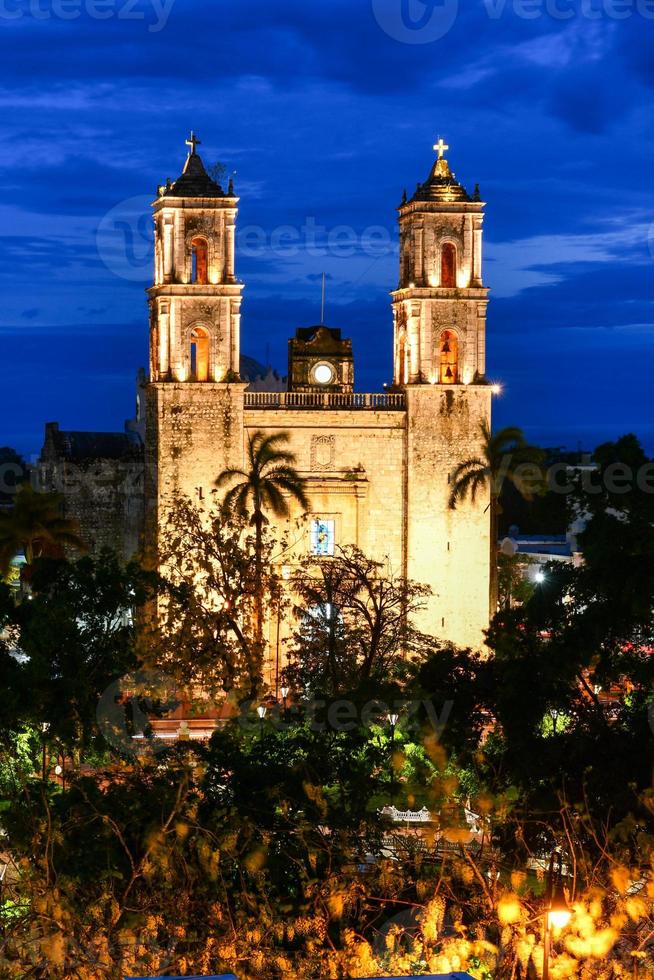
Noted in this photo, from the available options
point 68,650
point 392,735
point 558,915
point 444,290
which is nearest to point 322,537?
point 444,290

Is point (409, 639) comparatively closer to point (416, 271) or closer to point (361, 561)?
point (361, 561)

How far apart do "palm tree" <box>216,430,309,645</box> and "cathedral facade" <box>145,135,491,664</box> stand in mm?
341

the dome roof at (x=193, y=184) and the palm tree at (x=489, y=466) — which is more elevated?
the dome roof at (x=193, y=184)

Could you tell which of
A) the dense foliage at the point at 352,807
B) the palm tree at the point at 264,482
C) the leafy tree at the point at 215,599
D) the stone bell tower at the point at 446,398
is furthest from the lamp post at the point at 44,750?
the stone bell tower at the point at 446,398

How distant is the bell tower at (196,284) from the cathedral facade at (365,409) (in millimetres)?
38

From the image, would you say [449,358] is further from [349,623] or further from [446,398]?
[349,623]

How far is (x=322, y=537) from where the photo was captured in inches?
2036

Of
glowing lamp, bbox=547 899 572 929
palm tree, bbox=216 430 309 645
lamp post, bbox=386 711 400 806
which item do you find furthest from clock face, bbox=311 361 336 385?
glowing lamp, bbox=547 899 572 929

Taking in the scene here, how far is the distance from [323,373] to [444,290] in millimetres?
4129

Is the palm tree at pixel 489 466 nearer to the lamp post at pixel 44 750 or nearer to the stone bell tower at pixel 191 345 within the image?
the stone bell tower at pixel 191 345

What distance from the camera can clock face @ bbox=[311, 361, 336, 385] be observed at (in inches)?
2095

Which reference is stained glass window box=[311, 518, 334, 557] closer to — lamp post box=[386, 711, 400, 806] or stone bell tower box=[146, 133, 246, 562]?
stone bell tower box=[146, 133, 246, 562]

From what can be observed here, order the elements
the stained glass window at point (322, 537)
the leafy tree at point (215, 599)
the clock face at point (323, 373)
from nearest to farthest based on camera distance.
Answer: the leafy tree at point (215, 599)
the stained glass window at point (322, 537)
the clock face at point (323, 373)

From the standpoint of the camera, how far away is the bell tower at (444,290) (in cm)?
5209
